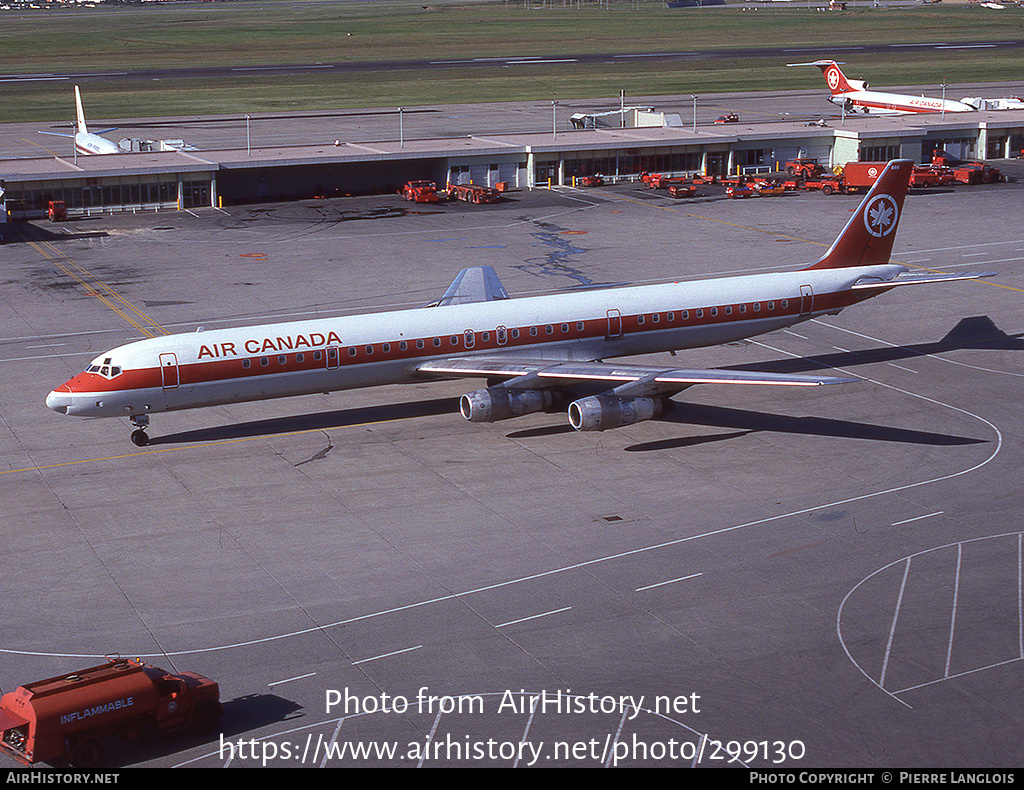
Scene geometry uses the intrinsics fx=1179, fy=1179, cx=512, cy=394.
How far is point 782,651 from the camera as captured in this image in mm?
31516

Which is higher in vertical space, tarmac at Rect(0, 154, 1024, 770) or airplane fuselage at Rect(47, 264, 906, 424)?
airplane fuselage at Rect(47, 264, 906, 424)

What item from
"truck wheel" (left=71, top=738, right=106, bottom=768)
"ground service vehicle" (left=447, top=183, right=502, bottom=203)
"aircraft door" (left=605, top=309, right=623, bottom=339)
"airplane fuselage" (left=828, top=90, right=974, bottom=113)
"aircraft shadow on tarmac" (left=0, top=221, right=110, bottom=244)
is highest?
"airplane fuselage" (left=828, top=90, right=974, bottom=113)

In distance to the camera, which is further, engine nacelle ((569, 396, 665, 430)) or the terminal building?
the terminal building

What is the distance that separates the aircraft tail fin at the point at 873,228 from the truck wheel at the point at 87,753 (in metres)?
42.8

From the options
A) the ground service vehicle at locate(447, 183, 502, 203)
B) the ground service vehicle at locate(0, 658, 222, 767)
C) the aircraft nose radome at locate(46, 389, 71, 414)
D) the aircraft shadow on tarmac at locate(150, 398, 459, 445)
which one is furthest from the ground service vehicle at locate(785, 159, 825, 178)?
the ground service vehicle at locate(0, 658, 222, 767)

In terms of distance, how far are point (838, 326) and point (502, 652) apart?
4133 cm

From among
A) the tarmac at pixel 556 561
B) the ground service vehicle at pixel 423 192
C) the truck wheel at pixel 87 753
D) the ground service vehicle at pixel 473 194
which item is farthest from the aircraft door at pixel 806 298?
the ground service vehicle at pixel 423 192

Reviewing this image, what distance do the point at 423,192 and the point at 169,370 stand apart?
66711mm

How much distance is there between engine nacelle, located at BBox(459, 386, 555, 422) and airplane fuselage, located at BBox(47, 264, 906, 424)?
3202 mm

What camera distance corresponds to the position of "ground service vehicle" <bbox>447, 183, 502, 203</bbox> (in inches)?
4301

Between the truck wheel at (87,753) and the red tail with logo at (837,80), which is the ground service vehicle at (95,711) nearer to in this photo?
the truck wheel at (87,753)

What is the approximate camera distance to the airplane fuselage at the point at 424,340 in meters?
46.4

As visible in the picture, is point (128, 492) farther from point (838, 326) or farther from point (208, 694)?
point (838, 326)

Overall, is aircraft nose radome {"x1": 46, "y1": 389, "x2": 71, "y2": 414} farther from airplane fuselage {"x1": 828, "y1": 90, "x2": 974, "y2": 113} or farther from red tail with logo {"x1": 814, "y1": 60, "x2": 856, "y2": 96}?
red tail with logo {"x1": 814, "y1": 60, "x2": 856, "y2": 96}
